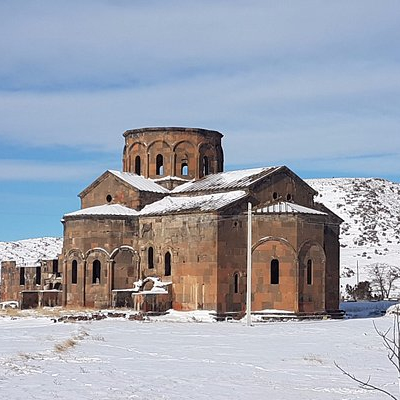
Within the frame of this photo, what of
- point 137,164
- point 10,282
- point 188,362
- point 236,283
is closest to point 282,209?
point 236,283

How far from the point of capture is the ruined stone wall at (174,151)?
3784 cm

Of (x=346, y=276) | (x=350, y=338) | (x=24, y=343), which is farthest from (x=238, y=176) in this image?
(x=346, y=276)

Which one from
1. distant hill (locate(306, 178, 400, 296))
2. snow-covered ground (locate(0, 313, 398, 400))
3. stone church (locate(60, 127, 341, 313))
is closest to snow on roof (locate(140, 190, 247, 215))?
stone church (locate(60, 127, 341, 313))

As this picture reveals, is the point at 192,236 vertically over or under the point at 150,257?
over

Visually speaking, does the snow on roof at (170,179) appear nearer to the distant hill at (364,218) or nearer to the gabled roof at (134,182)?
the gabled roof at (134,182)

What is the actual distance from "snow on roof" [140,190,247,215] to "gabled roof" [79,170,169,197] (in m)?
0.77

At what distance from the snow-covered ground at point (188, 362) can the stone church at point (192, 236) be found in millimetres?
4280

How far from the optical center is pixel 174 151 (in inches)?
1490

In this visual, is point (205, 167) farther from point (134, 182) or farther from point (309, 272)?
point (309, 272)

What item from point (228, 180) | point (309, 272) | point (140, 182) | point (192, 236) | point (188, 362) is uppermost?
point (140, 182)

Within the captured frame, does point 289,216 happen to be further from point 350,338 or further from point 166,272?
point 350,338

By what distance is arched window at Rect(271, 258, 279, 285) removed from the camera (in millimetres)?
30844

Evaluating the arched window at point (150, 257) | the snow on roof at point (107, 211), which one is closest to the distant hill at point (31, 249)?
the snow on roof at point (107, 211)

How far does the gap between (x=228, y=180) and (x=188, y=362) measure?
1843 centimetres
